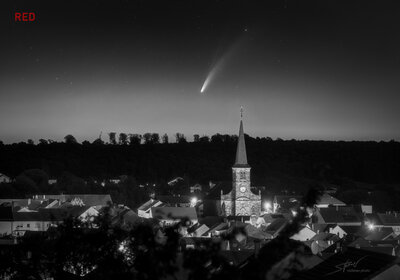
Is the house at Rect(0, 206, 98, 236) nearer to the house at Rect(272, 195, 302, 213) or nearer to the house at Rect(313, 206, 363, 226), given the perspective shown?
the house at Rect(313, 206, 363, 226)

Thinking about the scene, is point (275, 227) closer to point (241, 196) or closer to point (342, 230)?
point (342, 230)

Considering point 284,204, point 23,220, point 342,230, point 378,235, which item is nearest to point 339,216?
point 342,230

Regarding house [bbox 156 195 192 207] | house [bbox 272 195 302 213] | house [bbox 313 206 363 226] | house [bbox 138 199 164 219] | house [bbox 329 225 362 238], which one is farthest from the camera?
house [bbox 156 195 192 207]

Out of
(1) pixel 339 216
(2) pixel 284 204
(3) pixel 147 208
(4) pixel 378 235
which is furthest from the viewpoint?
(2) pixel 284 204

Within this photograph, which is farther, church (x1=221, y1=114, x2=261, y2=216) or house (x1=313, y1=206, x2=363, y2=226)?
church (x1=221, y1=114, x2=261, y2=216)

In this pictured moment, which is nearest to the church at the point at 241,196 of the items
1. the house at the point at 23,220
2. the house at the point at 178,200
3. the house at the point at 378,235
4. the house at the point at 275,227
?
the house at the point at 178,200

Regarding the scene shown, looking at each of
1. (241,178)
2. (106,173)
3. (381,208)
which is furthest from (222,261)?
(106,173)

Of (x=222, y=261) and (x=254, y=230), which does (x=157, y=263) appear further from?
(x=254, y=230)

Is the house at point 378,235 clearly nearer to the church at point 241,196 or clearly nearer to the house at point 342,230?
the house at point 342,230

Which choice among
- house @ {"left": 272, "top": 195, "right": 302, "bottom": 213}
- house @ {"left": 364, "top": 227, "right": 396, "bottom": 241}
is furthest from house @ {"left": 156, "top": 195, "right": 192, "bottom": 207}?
house @ {"left": 364, "top": 227, "right": 396, "bottom": 241}

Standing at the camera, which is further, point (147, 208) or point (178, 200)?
point (178, 200)
